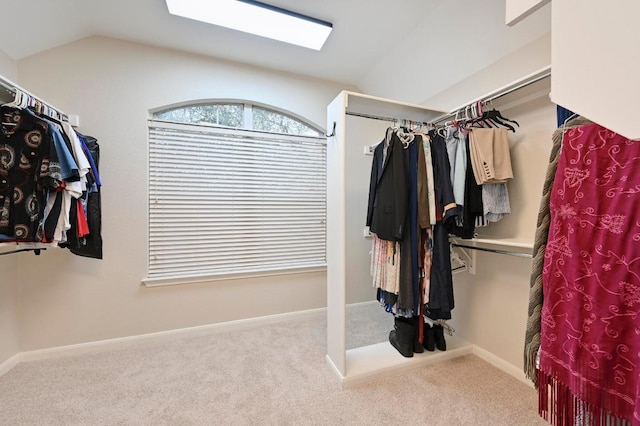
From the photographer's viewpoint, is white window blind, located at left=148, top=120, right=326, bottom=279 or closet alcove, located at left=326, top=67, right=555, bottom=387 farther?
white window blind, located at left=148, top=120, right=326, bottom=279

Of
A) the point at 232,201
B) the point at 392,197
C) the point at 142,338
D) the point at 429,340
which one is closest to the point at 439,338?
the point at 429,340

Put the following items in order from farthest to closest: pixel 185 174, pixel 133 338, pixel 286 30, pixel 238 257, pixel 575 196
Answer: pixel 238 257 < pixel 185 174 < pixel 133 338 < pixel 286 30 < pixel 575 196

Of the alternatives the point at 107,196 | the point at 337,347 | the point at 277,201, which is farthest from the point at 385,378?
the point at 107,196

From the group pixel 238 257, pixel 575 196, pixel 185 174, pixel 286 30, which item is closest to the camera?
pixel 575 196

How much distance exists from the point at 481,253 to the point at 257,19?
256 cm

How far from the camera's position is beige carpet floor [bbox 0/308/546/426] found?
57.9 inches

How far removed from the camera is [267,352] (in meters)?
2.14

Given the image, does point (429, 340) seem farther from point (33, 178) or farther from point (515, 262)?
point (33, 178)

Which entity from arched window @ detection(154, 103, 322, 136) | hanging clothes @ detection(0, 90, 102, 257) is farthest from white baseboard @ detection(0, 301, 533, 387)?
arched window @ detection(154, 103, 322, 136)

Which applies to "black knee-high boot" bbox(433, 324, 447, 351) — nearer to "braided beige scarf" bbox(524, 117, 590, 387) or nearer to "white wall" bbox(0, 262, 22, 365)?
"braided beige scarf" bbox(524, 117, 590, 387)

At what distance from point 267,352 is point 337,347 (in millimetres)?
687

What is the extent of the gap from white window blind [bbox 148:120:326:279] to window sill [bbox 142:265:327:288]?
1.3 inches

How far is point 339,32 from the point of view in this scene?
218 centimetres

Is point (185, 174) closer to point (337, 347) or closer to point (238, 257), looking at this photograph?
point (238, 257)
